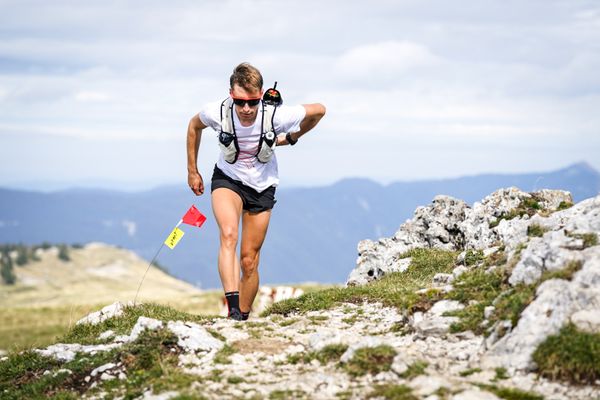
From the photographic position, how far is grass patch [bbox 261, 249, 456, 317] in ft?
38.7

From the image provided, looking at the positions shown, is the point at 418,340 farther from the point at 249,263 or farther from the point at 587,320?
the point at 249,263

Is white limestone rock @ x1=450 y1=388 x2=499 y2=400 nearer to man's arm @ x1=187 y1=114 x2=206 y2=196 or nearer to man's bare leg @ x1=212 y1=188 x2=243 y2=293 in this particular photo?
man's bare leg @ x1=212 y1=188 x2=243 y2=293

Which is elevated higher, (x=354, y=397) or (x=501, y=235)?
(x=501, y=235)

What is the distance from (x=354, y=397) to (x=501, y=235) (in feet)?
36.0

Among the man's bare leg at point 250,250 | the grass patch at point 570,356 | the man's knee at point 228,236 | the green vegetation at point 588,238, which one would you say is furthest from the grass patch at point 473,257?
the grass patch at point 570,356

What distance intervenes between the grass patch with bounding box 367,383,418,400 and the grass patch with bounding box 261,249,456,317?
2871 mm

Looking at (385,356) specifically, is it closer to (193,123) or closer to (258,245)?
(258,245)

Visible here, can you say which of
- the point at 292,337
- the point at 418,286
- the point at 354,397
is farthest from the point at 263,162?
the point at 354,397

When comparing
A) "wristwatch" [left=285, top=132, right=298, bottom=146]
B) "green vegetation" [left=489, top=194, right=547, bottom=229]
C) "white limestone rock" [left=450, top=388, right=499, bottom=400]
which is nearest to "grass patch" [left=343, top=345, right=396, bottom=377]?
"white limestone rock" [left=450, top=388, right=499, bottom=400]

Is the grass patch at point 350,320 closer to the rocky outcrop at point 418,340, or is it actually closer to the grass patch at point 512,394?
the rocky outcrop at point 418,340

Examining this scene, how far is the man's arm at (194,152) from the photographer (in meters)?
13.0

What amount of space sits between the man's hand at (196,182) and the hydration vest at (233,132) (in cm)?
113

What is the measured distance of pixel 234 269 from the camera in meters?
12.5

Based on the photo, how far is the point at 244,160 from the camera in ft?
41.9
